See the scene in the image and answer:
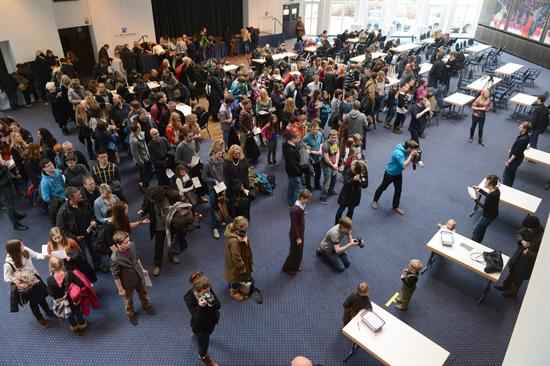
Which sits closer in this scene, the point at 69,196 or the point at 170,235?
the point at 69,196

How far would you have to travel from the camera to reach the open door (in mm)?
20714

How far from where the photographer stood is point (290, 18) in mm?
21156

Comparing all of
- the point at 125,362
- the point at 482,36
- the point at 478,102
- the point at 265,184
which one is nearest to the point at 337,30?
the point at 482,36

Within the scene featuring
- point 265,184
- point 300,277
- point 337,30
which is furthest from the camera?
point 337,30

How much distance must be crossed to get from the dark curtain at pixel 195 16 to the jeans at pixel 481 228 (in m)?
15.4

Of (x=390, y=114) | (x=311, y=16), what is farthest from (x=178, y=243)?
(x=311, y=16)

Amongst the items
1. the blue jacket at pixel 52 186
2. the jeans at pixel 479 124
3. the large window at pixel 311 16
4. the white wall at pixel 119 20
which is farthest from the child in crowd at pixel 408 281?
the large window at pixel 311 16

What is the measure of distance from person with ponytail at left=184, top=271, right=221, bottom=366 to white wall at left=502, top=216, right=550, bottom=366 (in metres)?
2.38

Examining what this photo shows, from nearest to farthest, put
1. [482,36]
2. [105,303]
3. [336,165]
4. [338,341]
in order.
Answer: [338,341] → [105,303] → [336,165] → [482,36]

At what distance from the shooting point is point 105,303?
15.5 feet

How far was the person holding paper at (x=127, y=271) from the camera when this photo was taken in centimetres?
387

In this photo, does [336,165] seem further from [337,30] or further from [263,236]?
[337,30]

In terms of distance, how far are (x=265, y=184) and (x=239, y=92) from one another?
285cm

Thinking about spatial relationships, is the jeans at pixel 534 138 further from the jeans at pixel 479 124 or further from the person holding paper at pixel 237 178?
the person holding paper at pixel 237 178
